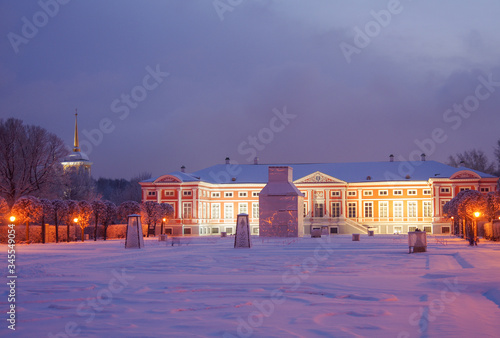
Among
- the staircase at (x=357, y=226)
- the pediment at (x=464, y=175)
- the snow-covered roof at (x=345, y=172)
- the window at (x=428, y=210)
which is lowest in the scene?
the staircase at (x=357, y=226)

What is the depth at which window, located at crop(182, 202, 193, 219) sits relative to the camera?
64.8 m

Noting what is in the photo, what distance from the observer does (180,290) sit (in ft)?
37.1

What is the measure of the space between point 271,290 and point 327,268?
5.31 m

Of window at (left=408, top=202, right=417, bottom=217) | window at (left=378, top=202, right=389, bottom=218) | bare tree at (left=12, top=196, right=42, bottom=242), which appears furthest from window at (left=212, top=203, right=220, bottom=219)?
bare tree at (left=12, top=196, right=42, bottom=242)

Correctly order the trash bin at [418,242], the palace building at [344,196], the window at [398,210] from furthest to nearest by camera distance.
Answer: the window at [398,210]
the palace building at [344,196]
the trash bin at [418,242]

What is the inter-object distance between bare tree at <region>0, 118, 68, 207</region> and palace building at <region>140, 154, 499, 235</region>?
19466 millimetres

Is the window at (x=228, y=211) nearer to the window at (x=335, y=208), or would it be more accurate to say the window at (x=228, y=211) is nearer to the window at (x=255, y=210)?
the window at (x=255, y=210)

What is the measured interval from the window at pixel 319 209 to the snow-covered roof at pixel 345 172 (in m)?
4.43

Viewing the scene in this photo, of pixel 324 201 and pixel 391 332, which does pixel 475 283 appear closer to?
pixel 391 332

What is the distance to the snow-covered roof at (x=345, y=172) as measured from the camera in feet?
217

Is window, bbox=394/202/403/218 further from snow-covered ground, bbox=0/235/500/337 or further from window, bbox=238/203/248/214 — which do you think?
snow-covered ground, bbox=0/235/500/337

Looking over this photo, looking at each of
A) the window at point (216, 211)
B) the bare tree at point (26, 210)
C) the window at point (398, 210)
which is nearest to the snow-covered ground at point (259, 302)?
the bare tree at point (26, 210)

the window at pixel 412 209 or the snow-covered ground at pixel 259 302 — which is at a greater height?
the window at pixel 412 209

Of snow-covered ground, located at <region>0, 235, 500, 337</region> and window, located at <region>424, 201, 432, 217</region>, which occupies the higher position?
window, located at <region>424, 201, 432, 217</region>
